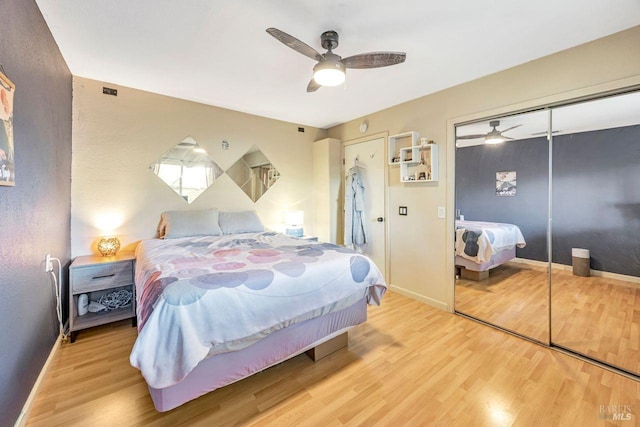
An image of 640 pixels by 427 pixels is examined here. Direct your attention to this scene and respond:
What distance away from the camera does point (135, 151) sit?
2.97m

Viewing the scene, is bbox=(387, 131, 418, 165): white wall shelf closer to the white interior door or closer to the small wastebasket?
the white interior door

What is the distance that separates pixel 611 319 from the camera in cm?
223

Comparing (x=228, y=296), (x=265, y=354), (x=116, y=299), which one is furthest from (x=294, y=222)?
(x=228, y=296)

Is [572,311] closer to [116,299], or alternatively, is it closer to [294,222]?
[294,222]

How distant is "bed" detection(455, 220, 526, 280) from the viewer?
276cm

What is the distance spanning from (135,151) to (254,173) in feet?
4.81

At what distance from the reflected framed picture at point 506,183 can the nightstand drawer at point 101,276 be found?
386cm

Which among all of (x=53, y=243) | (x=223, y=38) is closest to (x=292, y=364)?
(x=53, y=243)

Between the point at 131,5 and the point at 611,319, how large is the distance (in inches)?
175

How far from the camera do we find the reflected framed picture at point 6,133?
1180mm

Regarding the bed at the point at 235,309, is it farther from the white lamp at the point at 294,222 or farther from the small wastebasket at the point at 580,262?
the small wastebasket at the point at 580,262

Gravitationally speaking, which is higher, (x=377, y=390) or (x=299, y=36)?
(x=299, y=36)

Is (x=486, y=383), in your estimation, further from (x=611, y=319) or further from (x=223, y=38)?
(x=223, y=38)

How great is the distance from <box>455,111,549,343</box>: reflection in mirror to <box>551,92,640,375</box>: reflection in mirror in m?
0.11
